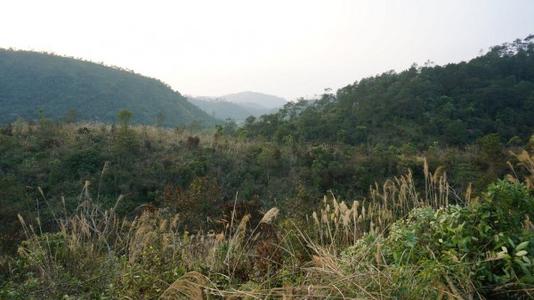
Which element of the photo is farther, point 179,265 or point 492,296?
point 179,265

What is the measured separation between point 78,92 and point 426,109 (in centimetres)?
3218

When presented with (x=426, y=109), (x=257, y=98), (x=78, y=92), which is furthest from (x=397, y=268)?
(x=257, y=98)

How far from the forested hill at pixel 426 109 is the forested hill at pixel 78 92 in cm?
1643

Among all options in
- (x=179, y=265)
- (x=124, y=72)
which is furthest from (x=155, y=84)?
(x=179, y=265)

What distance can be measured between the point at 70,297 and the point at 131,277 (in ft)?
1.27

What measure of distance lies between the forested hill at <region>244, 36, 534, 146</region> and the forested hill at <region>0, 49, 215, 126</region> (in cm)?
1643

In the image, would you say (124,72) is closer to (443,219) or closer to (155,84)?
(155,84)

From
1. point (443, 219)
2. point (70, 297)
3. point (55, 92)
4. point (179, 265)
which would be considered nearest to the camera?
point (443, 219)

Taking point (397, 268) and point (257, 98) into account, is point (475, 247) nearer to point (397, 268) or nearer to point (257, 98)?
point (397, 268)

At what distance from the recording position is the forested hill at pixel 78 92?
36.0m

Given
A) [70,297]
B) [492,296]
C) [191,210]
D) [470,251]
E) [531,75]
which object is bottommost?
[191,210]

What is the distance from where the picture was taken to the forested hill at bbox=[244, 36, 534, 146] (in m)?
21.5

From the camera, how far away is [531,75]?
89.6 ft

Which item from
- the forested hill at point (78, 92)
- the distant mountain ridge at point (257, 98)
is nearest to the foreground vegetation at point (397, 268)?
the forested hill at point (78, 92)
